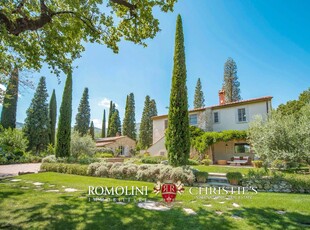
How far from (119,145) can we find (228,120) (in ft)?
68.4

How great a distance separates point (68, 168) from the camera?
1230 cm

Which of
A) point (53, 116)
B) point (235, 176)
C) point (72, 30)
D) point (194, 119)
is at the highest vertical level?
point (53, 116)

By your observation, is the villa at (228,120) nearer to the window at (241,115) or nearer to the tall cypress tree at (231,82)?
the window at (241,115)

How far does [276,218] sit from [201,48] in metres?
11.7

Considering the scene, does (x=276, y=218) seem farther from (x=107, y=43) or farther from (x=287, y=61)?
(x=287, y=61)

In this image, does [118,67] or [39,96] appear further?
[39,96]

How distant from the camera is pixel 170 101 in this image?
11375mm

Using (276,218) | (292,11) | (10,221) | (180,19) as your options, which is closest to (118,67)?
(180,19)

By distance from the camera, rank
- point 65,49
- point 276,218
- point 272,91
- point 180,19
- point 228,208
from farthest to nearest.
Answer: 1. point 272,91
2. point 180,19
3. point 65,49
4. point 228,208
5. point 276,218

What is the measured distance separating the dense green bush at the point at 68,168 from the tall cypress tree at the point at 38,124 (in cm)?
1652

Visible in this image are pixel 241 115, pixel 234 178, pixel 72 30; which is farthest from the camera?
pixel 241 115

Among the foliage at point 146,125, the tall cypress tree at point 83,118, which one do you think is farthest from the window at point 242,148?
the tall cypress tree at point 83,118

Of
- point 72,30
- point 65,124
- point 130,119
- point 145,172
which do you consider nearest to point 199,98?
point 130,119

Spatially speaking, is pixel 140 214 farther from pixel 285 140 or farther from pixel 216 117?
pixel 216 117
